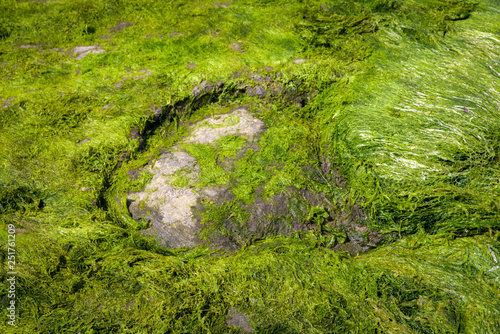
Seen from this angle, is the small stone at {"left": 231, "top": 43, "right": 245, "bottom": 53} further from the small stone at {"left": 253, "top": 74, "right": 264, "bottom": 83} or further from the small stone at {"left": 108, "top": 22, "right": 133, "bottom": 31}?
the small stone at {"left": 108, "top": 22, "right": 133, "bottom": 31}

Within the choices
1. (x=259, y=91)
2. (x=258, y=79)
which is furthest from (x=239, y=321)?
(x=258, y=79)

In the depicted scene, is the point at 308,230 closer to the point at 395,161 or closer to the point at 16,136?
the point at 395,161

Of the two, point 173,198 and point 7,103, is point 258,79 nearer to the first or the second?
point 173,198

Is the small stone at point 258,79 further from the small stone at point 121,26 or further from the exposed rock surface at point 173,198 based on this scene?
the small stone at point 121,26

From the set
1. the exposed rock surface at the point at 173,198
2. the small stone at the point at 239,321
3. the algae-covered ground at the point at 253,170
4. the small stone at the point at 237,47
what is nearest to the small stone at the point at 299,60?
the algae-covered ground at the point at 253,170

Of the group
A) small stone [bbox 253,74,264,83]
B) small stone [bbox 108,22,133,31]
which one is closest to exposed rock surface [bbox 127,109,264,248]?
small stone [bbox 253,74,264,83]

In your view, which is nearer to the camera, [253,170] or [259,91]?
[253,170]

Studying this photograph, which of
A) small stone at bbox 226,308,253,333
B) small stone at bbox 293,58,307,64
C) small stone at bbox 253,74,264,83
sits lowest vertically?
small stone at bbox 226,308,253,333

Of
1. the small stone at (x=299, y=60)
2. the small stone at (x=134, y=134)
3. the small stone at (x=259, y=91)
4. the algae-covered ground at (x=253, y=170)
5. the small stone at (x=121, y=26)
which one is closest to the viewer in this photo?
the algae-covered ground at (x=253, y=170)
